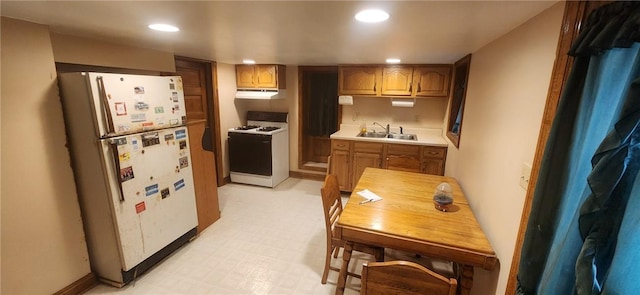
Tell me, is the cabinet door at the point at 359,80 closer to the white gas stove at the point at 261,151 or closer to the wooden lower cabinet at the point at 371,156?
the wooden lower cabinet at the point at 371,156

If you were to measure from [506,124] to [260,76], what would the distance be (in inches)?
132

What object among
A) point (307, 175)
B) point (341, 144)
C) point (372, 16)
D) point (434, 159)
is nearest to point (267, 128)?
point (307, 175)

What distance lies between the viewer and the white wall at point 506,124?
44.4 inches

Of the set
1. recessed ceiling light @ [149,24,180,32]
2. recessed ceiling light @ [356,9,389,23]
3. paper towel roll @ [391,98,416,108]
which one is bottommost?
paper towel roll @ [391,98,416,108]

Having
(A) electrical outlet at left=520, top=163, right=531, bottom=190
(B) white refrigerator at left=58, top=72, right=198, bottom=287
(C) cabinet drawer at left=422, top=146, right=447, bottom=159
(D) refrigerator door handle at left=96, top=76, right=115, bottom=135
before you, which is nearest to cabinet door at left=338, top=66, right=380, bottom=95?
(C) cabinet drawer at left=422, top=146, right=447, bottom=159

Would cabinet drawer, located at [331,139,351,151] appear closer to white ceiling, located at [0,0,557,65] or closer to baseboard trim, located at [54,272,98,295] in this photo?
white ceiling, located at [0,0,557,65]

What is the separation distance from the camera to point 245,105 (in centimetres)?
450

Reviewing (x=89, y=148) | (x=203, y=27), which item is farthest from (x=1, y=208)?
(x=203, y=27)

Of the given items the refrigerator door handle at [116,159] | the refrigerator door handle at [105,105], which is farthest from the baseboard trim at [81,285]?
the refrigerator door handle at [105,105]

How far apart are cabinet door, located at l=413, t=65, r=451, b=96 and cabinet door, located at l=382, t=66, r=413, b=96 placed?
0.09m

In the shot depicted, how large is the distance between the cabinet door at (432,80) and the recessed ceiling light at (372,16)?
234 centimetres

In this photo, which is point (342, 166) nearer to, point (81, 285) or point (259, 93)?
point (259, 93)

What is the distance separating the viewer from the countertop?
339 centimetres

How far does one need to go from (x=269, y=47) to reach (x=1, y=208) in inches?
82.1
